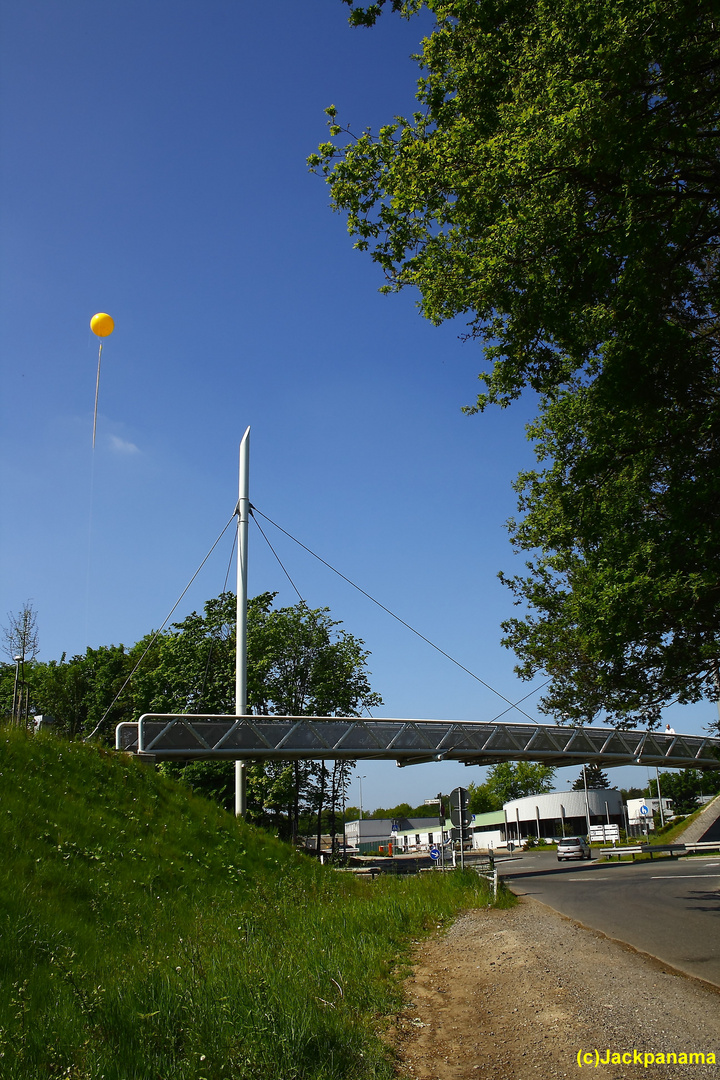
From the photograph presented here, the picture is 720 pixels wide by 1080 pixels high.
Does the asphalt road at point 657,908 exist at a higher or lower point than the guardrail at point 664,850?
higher

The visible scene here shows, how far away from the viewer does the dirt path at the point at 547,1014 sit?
5.39 m

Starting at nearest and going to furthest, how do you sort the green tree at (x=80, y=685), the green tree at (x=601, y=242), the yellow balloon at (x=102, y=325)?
the green tree at (x=601, y=242)
the yellow balloon at (x=102, y=325)
the green tree at (x=80, y=685)

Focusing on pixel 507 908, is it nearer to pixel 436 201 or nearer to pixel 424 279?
pixel 424 279

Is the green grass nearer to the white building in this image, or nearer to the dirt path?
the dirt path

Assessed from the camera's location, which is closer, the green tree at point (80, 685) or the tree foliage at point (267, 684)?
the tree foliage at point (267, 684)

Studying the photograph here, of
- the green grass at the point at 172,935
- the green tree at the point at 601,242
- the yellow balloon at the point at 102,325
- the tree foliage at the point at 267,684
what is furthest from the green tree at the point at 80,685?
the green tree at the point at 601,242

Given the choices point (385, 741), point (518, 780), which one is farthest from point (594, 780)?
point (385, 741)

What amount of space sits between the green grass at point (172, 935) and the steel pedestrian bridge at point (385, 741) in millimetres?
7133

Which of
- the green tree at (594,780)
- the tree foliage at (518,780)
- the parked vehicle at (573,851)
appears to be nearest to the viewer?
the parked vehicle at (573,851)

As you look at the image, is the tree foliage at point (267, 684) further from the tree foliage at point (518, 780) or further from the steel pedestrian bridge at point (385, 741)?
the tree foliage at point (518, 780)

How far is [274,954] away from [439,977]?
7.48 ft

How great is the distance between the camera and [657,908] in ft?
50.3

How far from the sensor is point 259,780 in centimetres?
3825

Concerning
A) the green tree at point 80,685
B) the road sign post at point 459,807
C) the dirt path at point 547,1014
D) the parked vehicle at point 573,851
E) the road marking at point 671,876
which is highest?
the green tree at point 80,685
